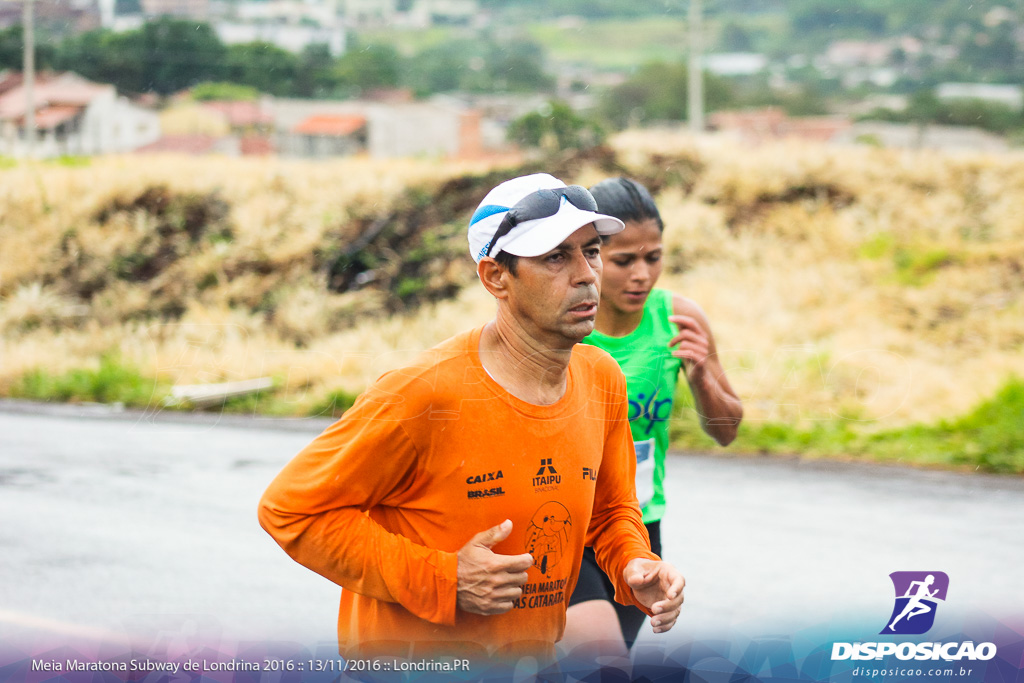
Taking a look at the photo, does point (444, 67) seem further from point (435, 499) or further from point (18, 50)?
point (435, 499)

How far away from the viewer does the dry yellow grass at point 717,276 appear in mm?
9805

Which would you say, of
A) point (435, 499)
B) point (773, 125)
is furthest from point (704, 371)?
point (773, 125)

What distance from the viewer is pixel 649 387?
9.62ft

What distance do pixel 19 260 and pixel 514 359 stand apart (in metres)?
10.5

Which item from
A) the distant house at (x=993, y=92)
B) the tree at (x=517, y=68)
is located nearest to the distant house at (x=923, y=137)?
the distant house at (x=993, y=92)

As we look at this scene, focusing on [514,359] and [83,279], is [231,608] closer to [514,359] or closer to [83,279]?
[514,359]

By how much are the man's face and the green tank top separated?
0.93 m

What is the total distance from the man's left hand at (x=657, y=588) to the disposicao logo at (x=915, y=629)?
2.00 ft

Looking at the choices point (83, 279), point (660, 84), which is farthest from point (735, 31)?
point (83, 279)

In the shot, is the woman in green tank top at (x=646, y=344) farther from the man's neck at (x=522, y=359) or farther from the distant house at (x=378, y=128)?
the distant house at (x=378, y=128)

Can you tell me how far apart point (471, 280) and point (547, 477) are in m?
11.2

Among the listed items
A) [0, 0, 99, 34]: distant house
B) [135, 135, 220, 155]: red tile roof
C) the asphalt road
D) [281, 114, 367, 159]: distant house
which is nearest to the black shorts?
the asphalt road

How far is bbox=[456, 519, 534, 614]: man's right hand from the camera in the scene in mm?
1894

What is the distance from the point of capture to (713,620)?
4637mm
